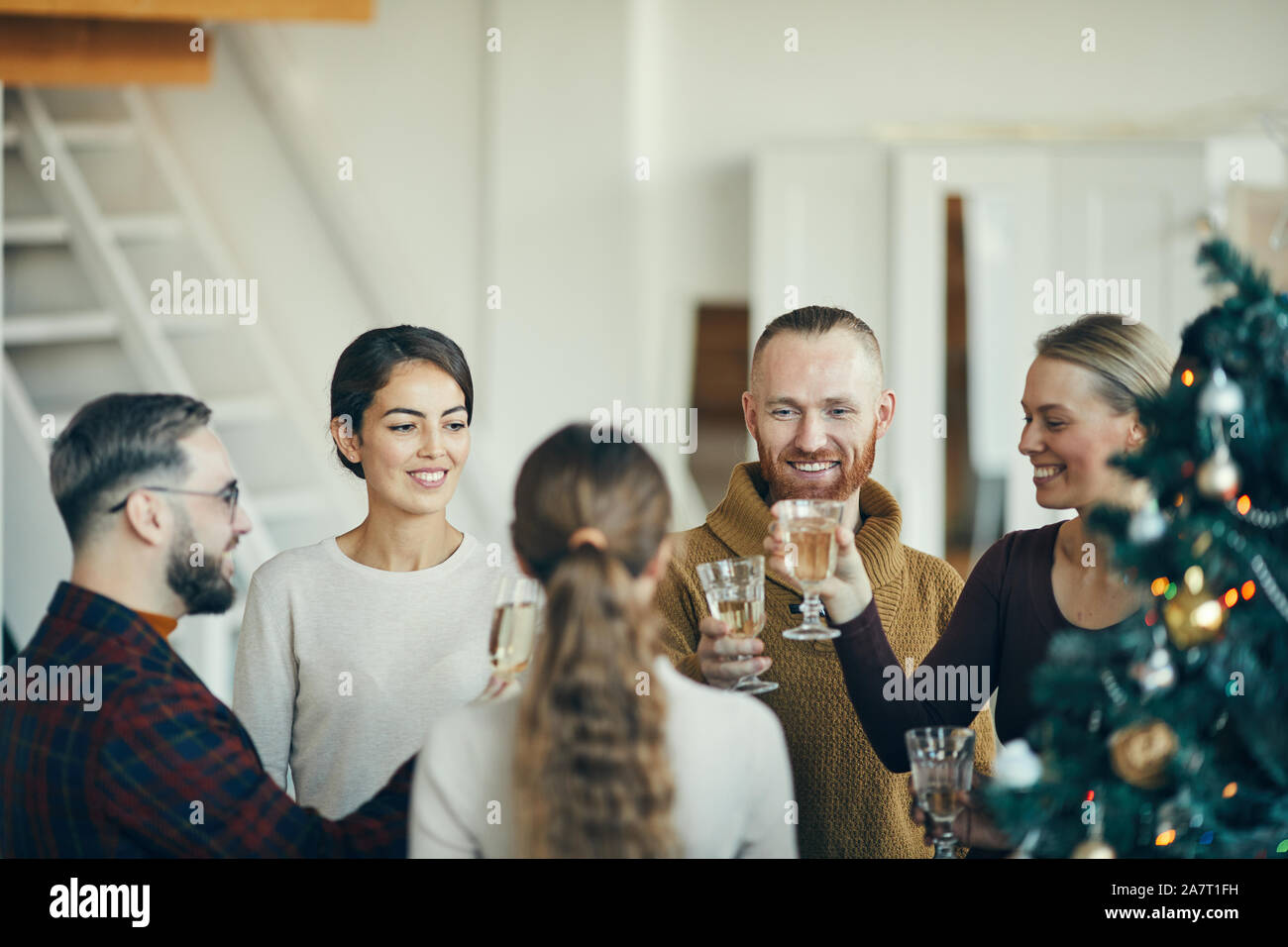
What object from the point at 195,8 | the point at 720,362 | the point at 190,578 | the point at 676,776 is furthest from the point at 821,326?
the point at 720,362

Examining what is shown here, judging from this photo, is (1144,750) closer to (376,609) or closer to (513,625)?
(513,625)

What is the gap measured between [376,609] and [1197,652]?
1103mm

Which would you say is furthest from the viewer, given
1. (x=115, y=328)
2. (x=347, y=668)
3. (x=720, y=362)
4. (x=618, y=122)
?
(x=720, y=362)

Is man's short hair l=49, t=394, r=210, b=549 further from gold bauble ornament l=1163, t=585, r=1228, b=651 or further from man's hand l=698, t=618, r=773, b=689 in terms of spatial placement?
A: gold bauble ornament l=1163, t=585, r=1228, b=651

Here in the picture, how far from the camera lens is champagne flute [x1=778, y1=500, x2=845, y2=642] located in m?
1.70

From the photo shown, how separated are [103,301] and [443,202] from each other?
115 cm

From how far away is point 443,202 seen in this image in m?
4.41

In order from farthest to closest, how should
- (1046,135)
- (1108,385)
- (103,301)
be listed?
1. (1046,135)
2. (103,301)
3. (1108,385)

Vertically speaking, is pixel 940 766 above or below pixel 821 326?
below

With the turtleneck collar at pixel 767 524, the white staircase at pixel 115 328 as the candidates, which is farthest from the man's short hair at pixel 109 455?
the white staircase at pixel 115 328

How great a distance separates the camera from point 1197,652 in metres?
1.36

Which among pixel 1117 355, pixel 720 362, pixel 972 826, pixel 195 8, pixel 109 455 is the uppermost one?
pixel 195 8
